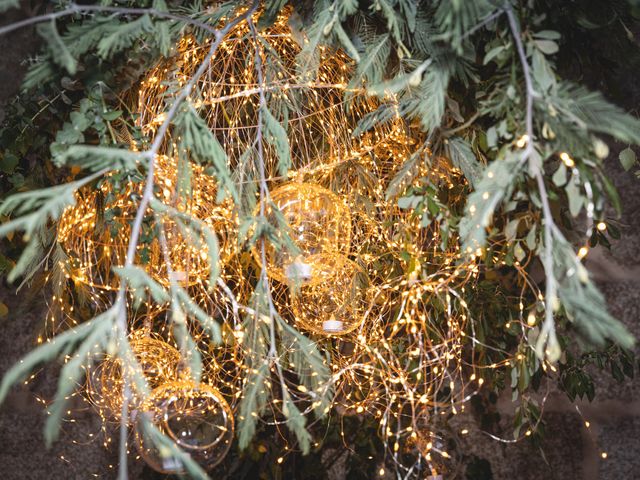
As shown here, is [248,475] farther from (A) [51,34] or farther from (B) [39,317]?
(A) [51,34]

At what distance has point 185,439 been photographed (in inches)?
45.1

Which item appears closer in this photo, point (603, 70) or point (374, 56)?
point (374, 56)

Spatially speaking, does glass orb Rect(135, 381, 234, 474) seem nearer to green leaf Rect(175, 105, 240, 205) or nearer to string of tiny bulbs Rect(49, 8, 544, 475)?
string of tiny bulbs Rect(49, 8, 544, 475)

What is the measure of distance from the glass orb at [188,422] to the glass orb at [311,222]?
0.79 ft

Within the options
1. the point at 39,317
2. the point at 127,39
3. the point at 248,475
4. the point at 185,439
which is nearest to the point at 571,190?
the point at 127,39

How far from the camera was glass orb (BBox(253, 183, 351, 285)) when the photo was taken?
113 centimetres

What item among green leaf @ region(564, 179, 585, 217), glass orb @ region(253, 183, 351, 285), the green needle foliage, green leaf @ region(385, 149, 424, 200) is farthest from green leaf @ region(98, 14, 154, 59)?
green leaf @ region(564, 179, 585, 217)

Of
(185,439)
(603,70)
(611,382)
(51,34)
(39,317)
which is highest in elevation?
(51,34)

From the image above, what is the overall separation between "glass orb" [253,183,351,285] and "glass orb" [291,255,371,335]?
64 millimetres

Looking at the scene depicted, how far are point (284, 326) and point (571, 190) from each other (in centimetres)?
41

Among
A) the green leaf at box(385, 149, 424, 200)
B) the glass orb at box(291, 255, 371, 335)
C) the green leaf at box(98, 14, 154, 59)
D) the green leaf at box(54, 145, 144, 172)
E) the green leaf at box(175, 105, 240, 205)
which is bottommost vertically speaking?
the glass orb at box(291, 255, 371, 335)

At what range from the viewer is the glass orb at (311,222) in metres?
1.13

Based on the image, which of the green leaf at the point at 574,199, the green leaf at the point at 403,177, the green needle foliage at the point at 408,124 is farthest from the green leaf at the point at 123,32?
the green leaf at the point at 574,199

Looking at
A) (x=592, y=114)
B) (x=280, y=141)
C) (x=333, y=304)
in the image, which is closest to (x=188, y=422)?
(x=333, y=304)
